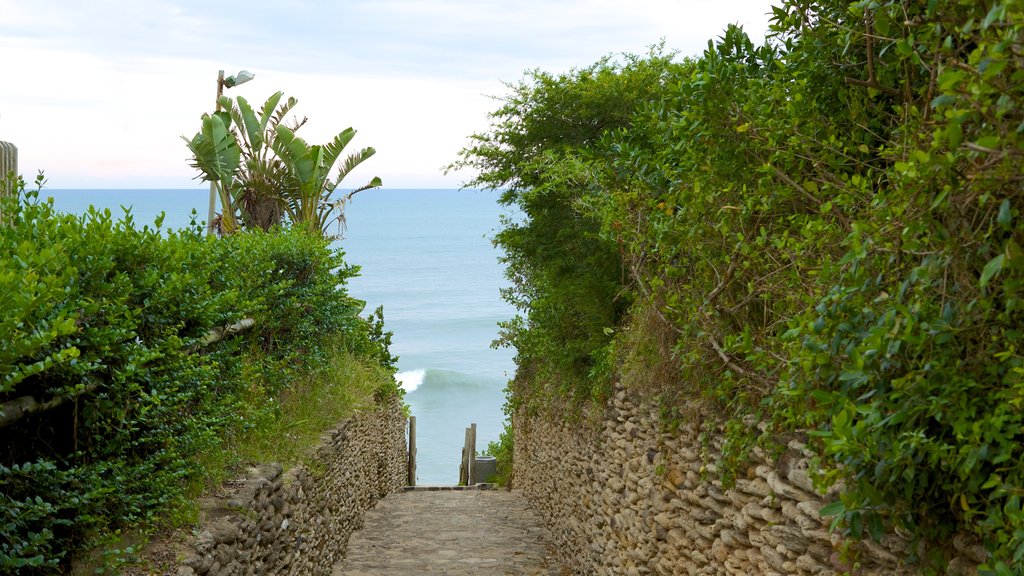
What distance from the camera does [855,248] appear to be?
3512 mm

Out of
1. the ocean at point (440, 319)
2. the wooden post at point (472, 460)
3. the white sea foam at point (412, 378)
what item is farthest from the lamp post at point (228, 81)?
the white sea foam at point (412, 378)

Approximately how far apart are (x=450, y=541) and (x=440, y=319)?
57549 millimetres

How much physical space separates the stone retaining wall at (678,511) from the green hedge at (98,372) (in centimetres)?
346

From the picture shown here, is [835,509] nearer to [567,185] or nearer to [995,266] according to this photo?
[995,266]

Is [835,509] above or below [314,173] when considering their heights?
below

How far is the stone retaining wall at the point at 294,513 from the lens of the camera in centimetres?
612

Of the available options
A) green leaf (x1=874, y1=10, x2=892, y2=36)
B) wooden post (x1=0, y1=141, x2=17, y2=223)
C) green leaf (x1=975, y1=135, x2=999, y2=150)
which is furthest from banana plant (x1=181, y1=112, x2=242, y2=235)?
green leaf (x1=975, y1=135, x2=999, y2=150)

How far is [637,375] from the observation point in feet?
25.4

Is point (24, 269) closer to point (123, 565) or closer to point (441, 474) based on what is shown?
point (123, 565)

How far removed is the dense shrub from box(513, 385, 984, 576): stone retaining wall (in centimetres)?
23

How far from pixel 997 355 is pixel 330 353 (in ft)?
36.4

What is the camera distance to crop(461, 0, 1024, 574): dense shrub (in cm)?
296

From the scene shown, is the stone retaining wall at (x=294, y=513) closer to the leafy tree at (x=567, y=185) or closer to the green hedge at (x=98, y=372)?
the green hedge at (x=98, y=372)

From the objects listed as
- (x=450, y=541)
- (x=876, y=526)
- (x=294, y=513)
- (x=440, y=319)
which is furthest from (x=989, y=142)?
(x=440, y=319)
